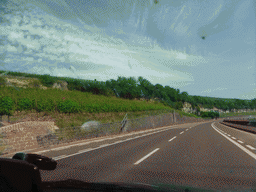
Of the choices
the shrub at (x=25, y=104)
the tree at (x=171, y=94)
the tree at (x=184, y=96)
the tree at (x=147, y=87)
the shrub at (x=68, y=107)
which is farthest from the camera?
the tree at (x=184, y=96)

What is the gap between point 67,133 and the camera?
40.2 feet

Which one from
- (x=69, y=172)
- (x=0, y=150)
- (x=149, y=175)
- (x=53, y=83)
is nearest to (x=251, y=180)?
(x=149, y=175)

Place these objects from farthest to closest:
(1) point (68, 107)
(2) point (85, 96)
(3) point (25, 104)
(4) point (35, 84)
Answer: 1. (2) point (85, 96)
2. (4) point (35, 84)
3. (1) point (68, 107)
4. (3) point (25, 104)

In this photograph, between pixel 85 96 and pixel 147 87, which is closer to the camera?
pixel 85 96

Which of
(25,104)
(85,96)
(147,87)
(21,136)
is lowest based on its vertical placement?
(21,136)

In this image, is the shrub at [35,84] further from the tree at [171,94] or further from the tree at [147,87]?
the tree at [171,94]

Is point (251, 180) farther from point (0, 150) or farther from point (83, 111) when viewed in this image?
point (83, 111)

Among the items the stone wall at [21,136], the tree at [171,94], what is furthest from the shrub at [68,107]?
the tree at [171,94]

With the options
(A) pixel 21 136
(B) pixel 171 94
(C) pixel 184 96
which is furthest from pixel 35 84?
(C) pixel 184 96

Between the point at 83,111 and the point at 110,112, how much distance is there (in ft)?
19.1

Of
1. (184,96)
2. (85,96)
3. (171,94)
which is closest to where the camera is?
(85,96)

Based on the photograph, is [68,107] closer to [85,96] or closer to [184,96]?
[85,96]

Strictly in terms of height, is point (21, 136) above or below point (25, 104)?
below

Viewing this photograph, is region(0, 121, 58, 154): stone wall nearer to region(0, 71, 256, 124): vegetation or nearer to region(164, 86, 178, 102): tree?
region(0, 71, 256, 124): vegetation
